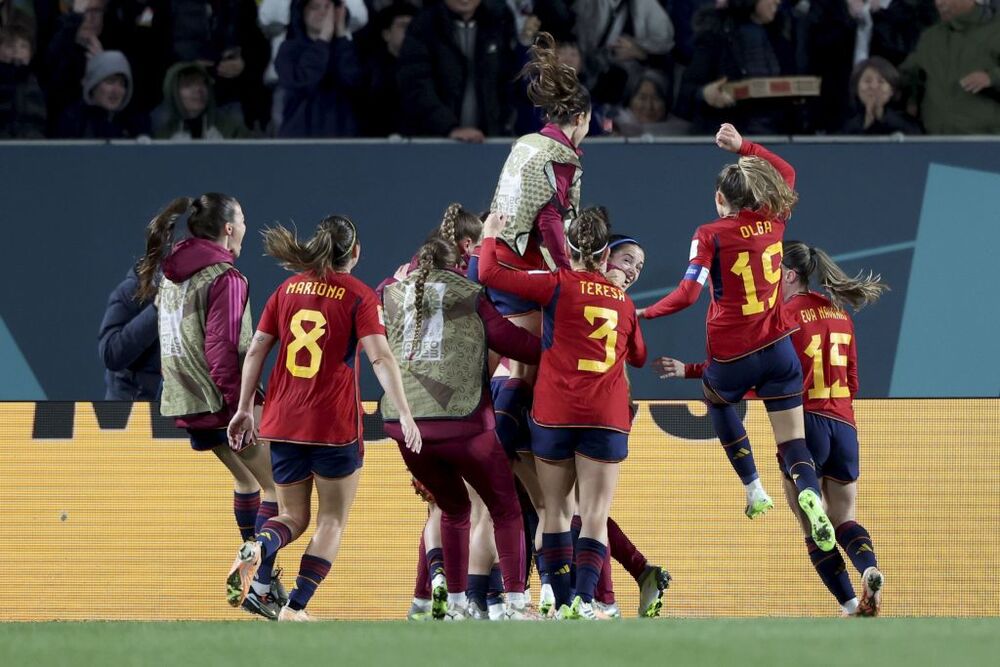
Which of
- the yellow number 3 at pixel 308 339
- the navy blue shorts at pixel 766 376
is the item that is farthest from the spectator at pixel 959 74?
the yellow number 3 at pixel 308 339

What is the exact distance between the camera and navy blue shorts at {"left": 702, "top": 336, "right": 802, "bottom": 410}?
Result: 29.7ft

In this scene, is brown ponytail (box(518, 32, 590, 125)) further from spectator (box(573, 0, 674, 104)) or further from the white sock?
spectator (box(573, 0, 674, 104))

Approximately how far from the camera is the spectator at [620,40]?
13.6 metres

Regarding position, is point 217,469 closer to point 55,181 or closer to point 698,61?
point 55,181

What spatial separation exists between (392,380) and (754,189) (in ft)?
7.68

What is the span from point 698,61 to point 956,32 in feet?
6.76

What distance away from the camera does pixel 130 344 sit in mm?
10570

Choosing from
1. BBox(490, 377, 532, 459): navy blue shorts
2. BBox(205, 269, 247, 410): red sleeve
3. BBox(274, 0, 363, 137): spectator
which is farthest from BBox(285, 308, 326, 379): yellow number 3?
BBox(274, 0, 363, 137): spectator

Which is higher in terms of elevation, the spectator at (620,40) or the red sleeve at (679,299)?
the spectator at (620,40)

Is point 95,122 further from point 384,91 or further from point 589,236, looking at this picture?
point 589,236

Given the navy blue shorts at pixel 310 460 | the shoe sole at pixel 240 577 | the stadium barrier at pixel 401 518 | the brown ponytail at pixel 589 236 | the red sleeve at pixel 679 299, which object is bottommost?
the stadium barrier at pixel 401 518

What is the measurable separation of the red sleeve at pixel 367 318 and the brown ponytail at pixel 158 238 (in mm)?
1708

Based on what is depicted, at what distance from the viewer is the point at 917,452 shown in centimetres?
1068

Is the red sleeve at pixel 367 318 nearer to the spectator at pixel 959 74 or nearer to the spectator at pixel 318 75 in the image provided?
the spectator at pixel 318 75
